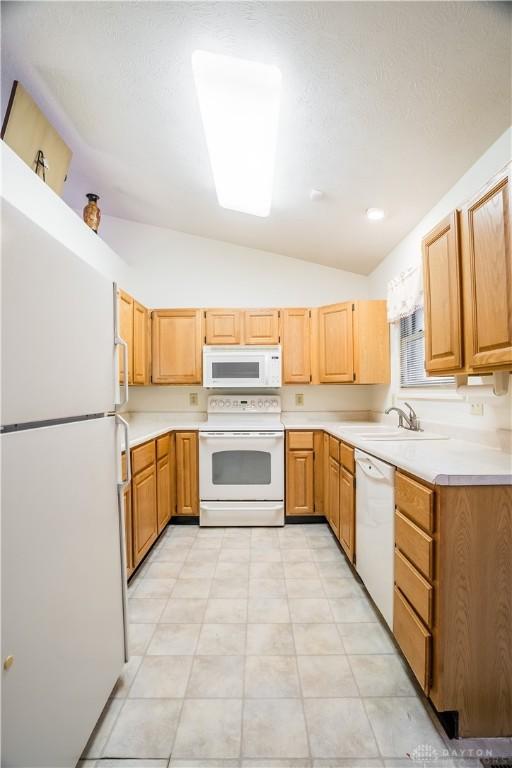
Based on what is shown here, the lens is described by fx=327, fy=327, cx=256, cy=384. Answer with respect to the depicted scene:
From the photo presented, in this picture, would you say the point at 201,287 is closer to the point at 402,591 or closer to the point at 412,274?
the point at 412,274

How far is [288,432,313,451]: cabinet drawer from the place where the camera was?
9.70 ft

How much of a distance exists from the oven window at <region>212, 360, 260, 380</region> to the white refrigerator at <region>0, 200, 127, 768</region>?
6.31 feet

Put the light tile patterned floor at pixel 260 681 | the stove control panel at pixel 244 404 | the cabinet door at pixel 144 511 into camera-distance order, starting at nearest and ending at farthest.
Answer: the light tile patterned floor at pixel 260 681
the cabinet door at pixel 144 511
the stove control panel at pixel 244 404

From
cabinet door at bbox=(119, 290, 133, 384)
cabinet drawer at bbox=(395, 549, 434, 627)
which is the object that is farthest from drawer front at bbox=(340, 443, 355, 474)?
cabinet door at bbox=(119, 290, 133, 384)

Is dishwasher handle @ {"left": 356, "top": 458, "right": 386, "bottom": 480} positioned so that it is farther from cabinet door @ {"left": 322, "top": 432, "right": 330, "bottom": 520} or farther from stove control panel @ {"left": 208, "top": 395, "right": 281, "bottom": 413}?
stove control panel @ {"left": 208, "top": 395, "right": 281, "bottom": 413}

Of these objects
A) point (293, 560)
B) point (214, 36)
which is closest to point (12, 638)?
point (293, 560)

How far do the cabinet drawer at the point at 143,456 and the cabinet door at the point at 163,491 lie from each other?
0.19 meters

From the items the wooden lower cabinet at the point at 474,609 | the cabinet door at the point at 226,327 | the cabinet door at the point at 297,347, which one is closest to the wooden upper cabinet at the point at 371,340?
the cabinet door at the point at 297,347

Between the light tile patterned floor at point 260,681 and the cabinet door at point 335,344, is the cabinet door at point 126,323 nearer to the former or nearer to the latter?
the light tile patterned floor at point 260,681

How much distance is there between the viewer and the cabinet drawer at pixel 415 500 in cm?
116

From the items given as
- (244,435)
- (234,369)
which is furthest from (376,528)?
(234,369)

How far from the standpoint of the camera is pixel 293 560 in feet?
7.70

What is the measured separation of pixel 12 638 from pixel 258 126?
89.1 inches

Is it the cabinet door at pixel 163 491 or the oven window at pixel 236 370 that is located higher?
the oven window at pixel 236 370
